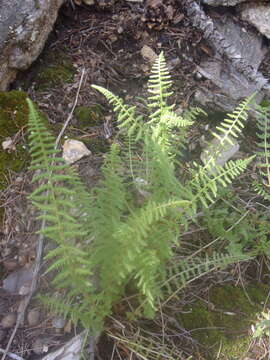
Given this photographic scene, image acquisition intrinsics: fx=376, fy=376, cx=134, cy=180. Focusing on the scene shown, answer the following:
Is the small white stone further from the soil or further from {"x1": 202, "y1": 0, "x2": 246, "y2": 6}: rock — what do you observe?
{"x1": 202, "y1": 0, "x2": 246, "y2": 6}: rock

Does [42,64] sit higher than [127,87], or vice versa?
[127,87]

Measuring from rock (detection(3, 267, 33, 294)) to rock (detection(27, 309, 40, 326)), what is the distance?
155 millimetres

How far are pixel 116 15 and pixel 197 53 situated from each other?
2.62 feet

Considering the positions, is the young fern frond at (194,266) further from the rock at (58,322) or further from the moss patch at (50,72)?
the moss patch at (50,72)

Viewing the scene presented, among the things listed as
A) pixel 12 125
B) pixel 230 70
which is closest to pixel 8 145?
pixel 12 125

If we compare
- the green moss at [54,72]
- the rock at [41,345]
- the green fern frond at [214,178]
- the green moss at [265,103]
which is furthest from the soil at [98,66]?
the green fern frond at [214,178]

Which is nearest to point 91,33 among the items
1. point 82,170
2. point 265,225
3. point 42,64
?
point 42,64

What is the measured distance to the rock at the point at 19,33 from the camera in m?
2.86

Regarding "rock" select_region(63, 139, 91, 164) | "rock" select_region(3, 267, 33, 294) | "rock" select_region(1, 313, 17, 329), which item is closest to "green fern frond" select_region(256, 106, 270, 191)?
"rock" select_region(63, 139, 91, 164)

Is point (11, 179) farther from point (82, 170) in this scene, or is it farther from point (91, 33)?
point (91, 33)

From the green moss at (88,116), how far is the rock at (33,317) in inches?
55.3

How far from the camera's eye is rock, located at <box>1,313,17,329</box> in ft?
6.76

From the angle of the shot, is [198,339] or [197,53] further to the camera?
[197,53]

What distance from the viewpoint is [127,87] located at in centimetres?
317
